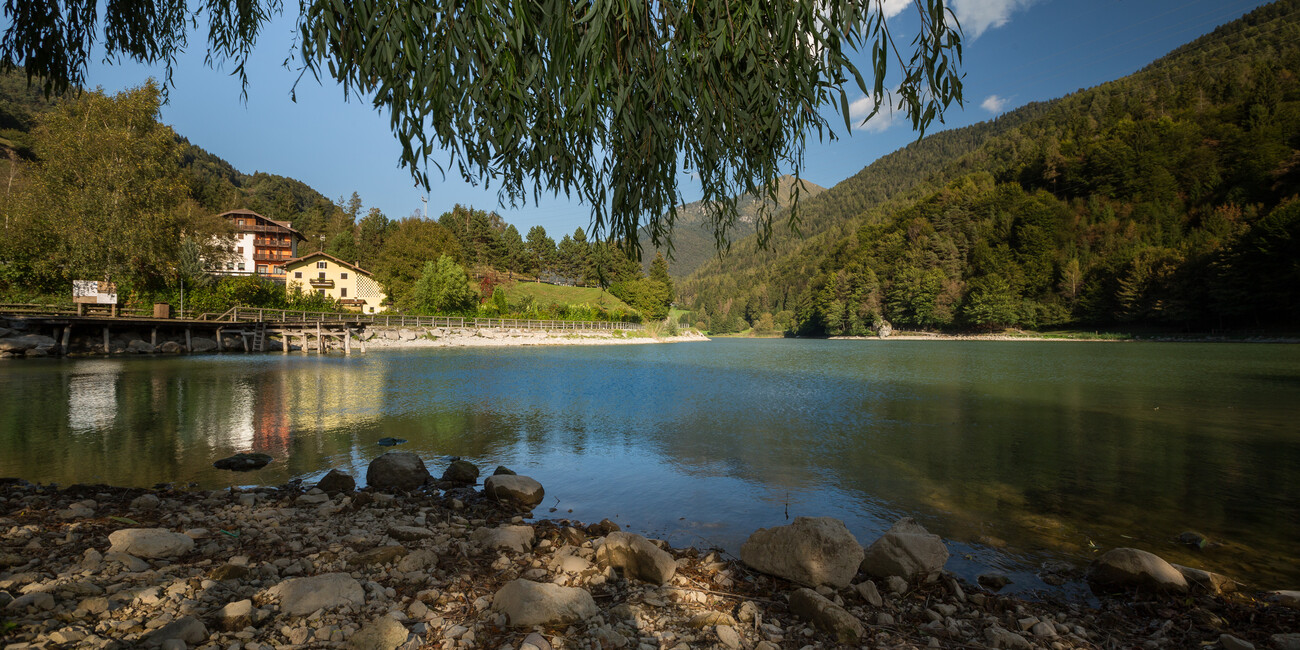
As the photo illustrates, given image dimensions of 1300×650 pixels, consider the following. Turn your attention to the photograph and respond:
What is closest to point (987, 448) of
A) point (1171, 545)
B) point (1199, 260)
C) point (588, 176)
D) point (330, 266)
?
point (1171, 545)

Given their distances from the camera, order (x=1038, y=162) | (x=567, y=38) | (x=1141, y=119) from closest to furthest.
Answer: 1. (x=567, y=38)
2. (x=1141, y=119)
3. (x=1038, y=162)

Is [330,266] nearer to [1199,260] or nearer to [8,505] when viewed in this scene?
[8,505]

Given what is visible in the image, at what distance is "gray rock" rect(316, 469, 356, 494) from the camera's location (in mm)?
7250

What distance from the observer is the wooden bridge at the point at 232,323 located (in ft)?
108

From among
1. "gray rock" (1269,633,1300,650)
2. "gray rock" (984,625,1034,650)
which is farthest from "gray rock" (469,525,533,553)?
"gray rock" (1269,633,1300,650)

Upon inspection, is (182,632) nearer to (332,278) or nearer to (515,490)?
(515,490)

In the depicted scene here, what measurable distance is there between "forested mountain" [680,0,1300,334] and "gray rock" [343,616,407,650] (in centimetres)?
6704

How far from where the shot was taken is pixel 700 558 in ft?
17.0

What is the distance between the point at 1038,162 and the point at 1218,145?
29386 millimetres

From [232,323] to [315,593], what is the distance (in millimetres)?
49530

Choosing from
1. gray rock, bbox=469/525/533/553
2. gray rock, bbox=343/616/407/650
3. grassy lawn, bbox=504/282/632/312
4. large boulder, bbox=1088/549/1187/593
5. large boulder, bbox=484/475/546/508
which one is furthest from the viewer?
grassy lawn, bbox=504/282/632/312

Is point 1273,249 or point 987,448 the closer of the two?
point 987,448

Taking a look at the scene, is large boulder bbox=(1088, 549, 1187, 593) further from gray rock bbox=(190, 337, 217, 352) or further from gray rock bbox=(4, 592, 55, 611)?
gray rock bbox=(190, 337, 217, 352)

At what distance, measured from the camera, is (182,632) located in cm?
274
